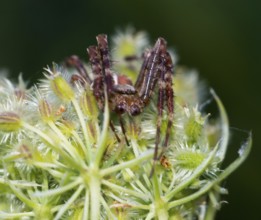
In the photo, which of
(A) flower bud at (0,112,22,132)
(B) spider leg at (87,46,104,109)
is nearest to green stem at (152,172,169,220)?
(B) spider leg at (87,46,104,109)

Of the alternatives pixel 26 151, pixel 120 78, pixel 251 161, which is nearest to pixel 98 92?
pixel 120 78

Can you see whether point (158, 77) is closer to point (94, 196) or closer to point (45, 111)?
point (45, 111)

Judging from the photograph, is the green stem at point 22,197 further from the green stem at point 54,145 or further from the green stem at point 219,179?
the green stem at point 219,179

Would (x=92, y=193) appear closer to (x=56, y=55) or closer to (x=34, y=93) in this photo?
(x=34, y=93)

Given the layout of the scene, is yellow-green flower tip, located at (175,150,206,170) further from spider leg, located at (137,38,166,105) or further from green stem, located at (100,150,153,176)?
spider leg, located at (137,38,166,105)

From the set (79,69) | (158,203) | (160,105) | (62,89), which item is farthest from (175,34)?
(158,203)

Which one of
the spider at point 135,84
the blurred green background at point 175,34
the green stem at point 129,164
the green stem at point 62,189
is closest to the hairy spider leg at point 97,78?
the spider at point 135,84
